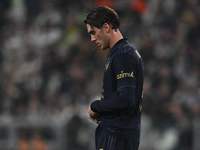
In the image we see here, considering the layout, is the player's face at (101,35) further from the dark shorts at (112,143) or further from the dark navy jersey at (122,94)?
the dark shorts at (112,143)

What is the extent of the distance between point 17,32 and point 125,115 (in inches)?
111

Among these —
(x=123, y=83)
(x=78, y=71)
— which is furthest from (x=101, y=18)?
(x=78, y=71)

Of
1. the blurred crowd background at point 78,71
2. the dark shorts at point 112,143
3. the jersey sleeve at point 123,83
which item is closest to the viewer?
the jersey sleeve at point 123,83

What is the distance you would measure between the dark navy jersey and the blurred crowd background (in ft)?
7.17

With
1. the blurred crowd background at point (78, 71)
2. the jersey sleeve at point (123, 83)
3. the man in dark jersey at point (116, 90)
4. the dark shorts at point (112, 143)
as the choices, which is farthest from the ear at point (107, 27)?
the blurred crowd background at point (78, 71)

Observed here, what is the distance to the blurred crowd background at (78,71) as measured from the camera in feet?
11.8

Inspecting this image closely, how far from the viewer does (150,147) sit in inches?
140

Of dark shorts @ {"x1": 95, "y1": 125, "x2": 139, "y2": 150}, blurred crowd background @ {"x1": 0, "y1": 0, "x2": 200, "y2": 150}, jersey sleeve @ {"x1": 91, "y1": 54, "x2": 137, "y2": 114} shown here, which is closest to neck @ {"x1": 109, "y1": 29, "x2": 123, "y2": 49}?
jersey sleeve @ {"x1": 91, "y1": 54, "x2": 137, "y2": 114}

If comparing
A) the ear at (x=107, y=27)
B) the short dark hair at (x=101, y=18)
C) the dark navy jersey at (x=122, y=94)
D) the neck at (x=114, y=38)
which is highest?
the short dark hair at (x=101, y=18)

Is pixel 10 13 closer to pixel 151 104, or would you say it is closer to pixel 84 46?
pixel 84 46

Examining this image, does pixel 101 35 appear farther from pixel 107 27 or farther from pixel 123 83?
pixel 123 83

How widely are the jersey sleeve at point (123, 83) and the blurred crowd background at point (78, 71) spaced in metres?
2.29

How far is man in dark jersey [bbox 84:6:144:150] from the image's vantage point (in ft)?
4.30

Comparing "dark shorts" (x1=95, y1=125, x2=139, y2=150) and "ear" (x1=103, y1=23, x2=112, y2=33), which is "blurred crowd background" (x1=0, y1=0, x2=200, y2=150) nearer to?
"dark shorts" (x1=95, y1=125, x2=139, y2=150)
